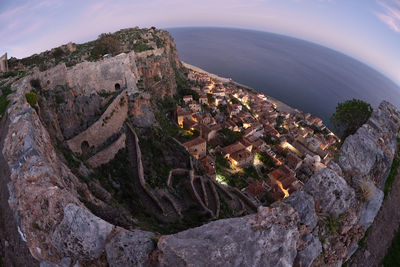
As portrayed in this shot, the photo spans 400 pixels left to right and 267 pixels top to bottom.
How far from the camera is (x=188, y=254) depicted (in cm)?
479

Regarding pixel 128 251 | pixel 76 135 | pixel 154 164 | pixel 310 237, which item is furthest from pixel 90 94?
pixel 310 237

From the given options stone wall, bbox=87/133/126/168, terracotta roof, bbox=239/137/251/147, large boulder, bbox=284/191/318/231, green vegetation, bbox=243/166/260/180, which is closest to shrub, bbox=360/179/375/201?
large boulder, bbox=284/191/318/231

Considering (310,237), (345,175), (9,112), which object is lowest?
(310,237)

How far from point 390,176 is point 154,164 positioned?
17.7m

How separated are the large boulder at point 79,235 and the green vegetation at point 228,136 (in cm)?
3629

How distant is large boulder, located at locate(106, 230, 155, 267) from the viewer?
210 inches

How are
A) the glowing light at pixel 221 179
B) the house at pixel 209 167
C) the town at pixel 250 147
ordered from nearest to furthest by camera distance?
the house at pixel 209 167 → the glowing light at pixel 221 179 → the town at pixel 250 147

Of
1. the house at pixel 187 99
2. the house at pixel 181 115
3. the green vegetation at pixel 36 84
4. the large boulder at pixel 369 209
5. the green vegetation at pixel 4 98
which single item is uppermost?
the green vegetation at pixel 36 84

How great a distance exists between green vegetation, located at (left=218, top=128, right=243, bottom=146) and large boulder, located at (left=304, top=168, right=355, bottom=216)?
3596 centimetres

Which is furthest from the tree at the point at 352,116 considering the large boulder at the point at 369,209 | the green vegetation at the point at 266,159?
the green vegetation at the point at 266,159

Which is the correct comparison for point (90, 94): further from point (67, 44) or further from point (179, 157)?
point (67, 44)

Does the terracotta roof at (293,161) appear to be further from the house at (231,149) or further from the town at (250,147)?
the house at (231,149)

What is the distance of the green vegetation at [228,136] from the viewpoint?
4150 cm

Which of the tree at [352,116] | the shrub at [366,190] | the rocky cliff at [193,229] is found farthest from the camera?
the tree at [352,116]
